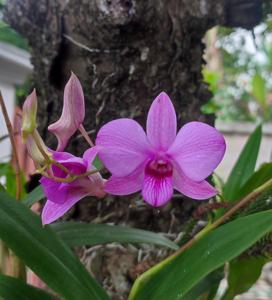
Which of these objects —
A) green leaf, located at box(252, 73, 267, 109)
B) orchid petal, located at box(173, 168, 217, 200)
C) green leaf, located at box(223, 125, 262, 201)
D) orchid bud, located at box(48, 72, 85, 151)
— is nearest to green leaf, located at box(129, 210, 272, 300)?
orchid petal, located at box(173, 168, 217, 200)

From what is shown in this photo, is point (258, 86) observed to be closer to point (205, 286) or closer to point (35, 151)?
point (205, 286)

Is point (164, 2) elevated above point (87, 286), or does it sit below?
above

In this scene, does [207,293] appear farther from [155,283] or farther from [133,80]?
[133,80]

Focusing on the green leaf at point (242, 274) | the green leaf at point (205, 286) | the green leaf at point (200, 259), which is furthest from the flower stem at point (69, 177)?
the green leaf at point (242, 274)

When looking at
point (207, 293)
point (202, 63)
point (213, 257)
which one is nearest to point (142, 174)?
point (213, 257)

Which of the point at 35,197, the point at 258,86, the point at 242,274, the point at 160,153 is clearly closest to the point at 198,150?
the point at 160,153

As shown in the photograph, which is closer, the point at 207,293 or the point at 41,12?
the point at 207,293

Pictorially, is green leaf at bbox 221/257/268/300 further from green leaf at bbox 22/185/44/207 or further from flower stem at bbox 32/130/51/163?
flower stem at bbox 32/130/51/163
